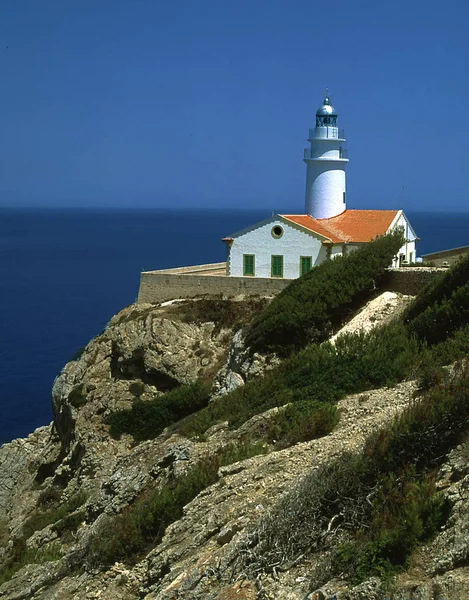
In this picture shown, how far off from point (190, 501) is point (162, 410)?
12.0 metres

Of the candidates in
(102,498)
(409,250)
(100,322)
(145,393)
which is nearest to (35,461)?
(145,393)

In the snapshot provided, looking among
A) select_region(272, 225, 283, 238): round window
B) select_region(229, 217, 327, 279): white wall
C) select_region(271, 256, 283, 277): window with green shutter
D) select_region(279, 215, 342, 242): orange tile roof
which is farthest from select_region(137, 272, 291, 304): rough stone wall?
select_region(279, 215, 342, 242): orange tile roof

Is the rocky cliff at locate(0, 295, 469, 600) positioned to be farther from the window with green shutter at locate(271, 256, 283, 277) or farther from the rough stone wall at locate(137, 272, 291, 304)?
the window with green shutter at locate(271, 256, 283, 277)

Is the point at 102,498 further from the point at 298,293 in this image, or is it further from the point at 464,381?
the point at 298,293

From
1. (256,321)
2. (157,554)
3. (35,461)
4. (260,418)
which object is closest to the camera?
(157,554)

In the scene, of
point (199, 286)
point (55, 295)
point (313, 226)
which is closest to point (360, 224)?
point (313, 226)

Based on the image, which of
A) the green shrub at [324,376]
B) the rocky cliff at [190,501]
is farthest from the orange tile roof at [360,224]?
the green shrub at [324,376]

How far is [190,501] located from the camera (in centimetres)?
1164

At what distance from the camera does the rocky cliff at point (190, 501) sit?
325 inches

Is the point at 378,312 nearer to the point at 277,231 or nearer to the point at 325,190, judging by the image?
the point at 277,231

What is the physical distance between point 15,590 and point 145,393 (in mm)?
14268

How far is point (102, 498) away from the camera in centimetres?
1466

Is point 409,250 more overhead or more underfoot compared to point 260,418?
more overhead

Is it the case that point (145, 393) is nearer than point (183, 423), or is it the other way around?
point (183, 423)
